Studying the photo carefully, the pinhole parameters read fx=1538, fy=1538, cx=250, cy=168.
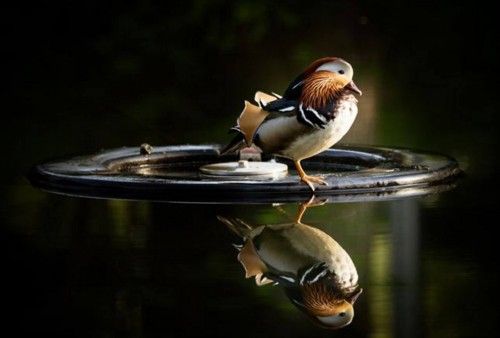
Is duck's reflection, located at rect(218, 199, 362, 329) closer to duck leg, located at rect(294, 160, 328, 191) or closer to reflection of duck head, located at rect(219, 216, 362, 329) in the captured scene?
reflection of duck head, located at rect(219, 216, 362, 329)

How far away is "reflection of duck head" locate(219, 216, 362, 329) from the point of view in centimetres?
232

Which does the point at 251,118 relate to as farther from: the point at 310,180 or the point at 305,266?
the point at 305,266

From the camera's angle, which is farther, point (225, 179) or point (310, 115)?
point (225, 179)

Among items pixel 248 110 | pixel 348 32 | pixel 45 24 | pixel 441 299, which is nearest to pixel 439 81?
pixel 348 32

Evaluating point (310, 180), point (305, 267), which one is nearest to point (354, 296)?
point (305, 267)

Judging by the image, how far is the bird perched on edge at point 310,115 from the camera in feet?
10.2

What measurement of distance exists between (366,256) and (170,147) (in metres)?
1.30

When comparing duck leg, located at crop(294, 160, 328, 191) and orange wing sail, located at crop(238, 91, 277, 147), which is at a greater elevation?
orange wing sail, located at crop(238, 91, 277, 147)

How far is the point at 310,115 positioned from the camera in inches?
123

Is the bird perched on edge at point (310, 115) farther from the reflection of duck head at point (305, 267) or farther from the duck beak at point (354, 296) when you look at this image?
the duck beak at point (354, 296)

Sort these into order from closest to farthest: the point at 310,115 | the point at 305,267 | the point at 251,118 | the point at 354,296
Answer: the point at 354,296
the point at 305,267
the point at 310,115
the point at 251,118

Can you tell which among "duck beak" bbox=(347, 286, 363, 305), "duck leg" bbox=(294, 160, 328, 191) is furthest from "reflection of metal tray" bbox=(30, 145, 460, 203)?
"duck beak" bbox=(347, 286, 363, 305)

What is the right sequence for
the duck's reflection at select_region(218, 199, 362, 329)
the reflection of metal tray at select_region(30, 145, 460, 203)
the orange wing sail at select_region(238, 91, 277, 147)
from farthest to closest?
the orange wing sail at select_region(238, 91, 277, 147) < the reflection of metal tray at select_region(30, 145, 460, 203) < the duck's reflection at select_region(218, 199, 362, 329)

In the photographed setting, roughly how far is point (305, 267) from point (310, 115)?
597 millimetres
